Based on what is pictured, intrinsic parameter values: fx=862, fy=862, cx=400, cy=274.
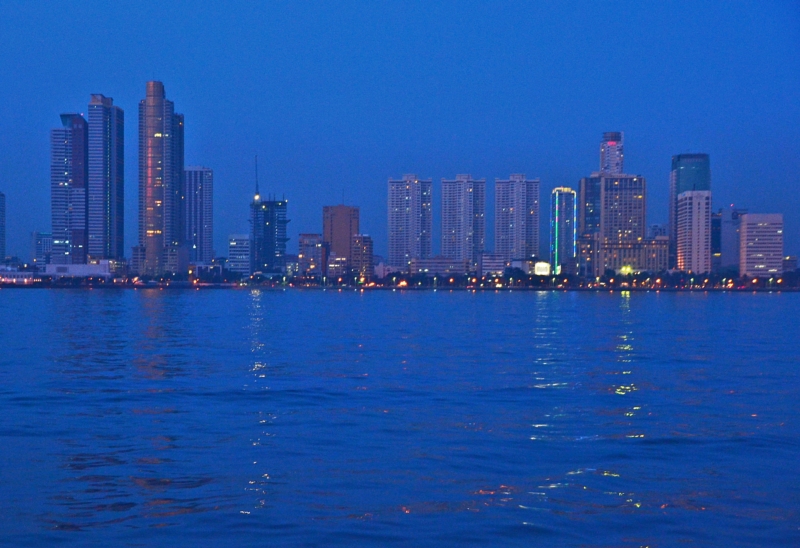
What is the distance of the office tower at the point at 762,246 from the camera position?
177m

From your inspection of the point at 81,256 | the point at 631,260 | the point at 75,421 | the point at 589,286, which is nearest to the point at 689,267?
the point at 631,260

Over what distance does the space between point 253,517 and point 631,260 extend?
19311cm

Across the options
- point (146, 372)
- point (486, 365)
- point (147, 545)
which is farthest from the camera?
point (486, 365)

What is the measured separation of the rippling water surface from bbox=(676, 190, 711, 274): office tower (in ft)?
571

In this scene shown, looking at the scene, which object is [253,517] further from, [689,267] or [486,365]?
[689,267]

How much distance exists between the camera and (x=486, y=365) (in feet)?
69.2

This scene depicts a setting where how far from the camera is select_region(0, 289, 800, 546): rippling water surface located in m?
7.68

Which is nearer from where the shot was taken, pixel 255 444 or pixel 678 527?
pixel 678 527

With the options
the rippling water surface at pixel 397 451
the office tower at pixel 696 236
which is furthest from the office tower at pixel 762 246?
the rippling water surface at pixel 397 451

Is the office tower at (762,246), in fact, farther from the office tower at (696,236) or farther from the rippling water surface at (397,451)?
the rippling water surface at (397,451)

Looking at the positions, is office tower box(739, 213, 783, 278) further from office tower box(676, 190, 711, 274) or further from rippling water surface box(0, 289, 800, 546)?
rippling water surface box(0, 289, 800, 546)

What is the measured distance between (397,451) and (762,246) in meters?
184

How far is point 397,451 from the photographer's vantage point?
10.7m

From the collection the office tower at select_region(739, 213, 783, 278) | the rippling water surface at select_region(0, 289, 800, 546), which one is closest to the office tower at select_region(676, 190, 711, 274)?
the office tower at select_region(739, 213, 783, 278)
